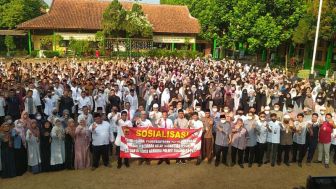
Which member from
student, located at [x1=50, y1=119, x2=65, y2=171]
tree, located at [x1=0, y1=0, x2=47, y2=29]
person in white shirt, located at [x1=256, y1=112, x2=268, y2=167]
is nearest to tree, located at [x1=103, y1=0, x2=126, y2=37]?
tree, located at [x1=0, y1=0, x2=47, y2=29]

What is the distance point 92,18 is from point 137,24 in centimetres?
598

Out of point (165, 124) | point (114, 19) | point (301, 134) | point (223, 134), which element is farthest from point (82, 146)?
point (114, 19)

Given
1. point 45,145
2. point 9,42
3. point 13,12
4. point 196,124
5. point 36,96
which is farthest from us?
point 13,12

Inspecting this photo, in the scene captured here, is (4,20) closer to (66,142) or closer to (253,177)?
(66,142)

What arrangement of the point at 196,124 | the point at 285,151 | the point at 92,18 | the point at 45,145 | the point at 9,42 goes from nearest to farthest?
1. the point at 45,145
2. the point at 196,124
3. the point at 285,151
4. the point at 9,42
5. the point at 92,18

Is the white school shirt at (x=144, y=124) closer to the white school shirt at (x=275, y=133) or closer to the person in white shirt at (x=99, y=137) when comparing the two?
the person in white shirt at (x=99, y=137)

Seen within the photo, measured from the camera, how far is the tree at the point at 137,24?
34.2 metres

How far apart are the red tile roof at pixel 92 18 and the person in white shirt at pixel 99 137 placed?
28.8 meters

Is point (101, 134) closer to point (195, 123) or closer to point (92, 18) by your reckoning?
point (195, 123)

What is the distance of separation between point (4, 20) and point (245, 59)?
28.6 metres

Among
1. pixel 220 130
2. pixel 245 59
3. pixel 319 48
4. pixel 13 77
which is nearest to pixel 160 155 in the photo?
pixel 220 130

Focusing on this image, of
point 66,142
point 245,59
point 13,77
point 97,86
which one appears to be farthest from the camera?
point 245,59

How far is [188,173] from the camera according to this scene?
8.86m

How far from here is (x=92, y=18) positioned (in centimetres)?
3747
